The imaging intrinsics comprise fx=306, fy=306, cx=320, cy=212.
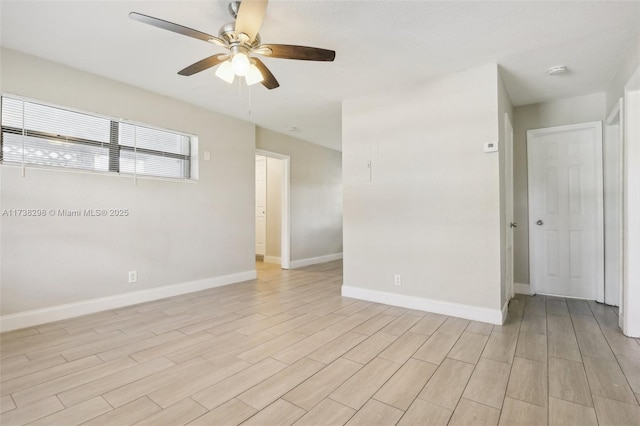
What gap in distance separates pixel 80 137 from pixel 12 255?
1.29m

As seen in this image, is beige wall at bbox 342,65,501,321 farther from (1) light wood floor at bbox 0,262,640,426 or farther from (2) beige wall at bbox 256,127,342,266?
(2) beige wall at bbox 256,127,342,266

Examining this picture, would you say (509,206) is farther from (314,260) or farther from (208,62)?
(314,260)

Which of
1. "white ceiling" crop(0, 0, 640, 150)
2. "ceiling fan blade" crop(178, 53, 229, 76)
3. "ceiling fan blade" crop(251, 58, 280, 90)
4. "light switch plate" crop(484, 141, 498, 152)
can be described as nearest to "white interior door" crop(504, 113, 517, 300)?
"white ceiling" crop(0, 0, 640, 150)

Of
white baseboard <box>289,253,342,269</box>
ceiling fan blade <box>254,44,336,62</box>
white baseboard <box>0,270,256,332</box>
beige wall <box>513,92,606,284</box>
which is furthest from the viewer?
white baseboard <box>289,253,342,269</box>

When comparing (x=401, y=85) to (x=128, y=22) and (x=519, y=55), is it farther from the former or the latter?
(x=128, y=22)

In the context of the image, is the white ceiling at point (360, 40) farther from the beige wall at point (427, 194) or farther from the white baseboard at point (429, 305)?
the white baseboard at point (429, 305)

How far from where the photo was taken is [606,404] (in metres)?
1.68

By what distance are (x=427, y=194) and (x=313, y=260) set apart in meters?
3.55

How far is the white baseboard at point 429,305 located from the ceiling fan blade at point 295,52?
102 inches

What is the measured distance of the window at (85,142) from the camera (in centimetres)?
283

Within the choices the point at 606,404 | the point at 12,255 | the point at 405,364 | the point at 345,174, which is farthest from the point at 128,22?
the point at 606,404

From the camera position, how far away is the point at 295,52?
212 cm

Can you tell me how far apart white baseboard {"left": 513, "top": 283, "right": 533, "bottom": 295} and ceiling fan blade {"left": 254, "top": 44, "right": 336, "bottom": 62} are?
3821 millimetres

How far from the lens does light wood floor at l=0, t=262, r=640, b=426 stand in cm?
161
